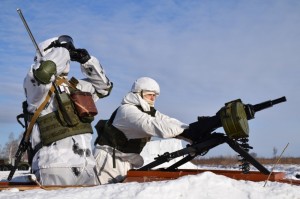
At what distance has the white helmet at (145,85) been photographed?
525 centimetres

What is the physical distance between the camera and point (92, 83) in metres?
5.04

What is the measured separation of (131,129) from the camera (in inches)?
188

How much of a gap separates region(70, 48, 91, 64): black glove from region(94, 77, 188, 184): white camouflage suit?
639 millimetres

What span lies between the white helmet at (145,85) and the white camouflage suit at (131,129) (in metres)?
0.03

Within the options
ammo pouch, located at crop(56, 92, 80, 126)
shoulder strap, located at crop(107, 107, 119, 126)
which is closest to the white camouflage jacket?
ammo pouch, located at crop(56, 92, 80, 126)

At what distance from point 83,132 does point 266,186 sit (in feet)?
6.34

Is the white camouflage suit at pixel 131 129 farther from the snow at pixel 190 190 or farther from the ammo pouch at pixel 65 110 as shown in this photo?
the snow at pixel 190 190

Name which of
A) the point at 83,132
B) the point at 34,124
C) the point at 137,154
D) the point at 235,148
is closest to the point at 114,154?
the point at 137,154

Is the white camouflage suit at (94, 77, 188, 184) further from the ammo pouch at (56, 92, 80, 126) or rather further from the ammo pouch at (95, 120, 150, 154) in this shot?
the ammo pouch at (56, 92, 80, 126)

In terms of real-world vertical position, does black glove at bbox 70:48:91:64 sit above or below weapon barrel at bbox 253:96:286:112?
above

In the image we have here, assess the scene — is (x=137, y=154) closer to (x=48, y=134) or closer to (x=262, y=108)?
(x=48, y=134)

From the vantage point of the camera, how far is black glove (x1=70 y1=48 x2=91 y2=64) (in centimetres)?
469

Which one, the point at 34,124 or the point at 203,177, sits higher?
the point at 34,124

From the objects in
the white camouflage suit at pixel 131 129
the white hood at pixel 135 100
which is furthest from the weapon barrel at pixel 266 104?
the white hood at pixel 135 100
